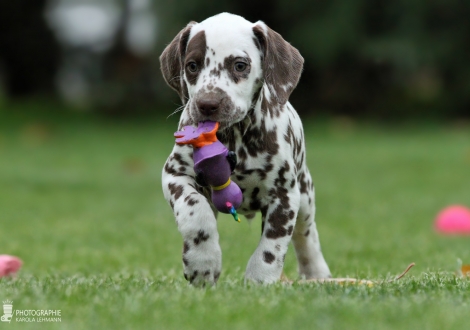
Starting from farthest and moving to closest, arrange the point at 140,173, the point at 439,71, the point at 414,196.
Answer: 1. the point at 439,71
2. the point at 140,173
3. the point at 414,196

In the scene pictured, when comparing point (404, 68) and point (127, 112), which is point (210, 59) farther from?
point (127, 112)

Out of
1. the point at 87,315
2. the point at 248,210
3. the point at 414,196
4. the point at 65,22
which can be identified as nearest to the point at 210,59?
the point at 248,210

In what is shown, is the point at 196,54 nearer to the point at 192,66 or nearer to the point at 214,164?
the point at 192,66

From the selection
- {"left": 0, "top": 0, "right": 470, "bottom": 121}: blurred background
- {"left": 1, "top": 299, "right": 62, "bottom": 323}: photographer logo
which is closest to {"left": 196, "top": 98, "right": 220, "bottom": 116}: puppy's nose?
{"left": 1, "top": 299, "right": 62, "bottom": 323}: photographer logo

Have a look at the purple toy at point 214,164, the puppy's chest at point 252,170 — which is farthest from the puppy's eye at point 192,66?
the puppy's chest at point 252,170

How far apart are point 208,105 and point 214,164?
0.30m

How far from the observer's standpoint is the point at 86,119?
21.4 meters

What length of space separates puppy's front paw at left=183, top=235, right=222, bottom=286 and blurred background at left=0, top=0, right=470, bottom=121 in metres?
14.7

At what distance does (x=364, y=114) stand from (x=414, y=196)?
10625mm

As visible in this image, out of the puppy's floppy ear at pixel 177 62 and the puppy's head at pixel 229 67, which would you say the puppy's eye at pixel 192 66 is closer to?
the puppy's head at pixel 229 67

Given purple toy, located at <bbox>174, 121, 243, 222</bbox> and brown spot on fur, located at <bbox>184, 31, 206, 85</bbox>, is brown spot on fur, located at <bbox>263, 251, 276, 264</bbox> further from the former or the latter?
brown spot on fur, located at <bbox>184, 31, 206, 85</bbox>

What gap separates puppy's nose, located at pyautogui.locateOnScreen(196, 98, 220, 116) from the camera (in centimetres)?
438

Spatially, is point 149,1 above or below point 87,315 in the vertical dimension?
above

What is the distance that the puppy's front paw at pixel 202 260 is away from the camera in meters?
4.36
